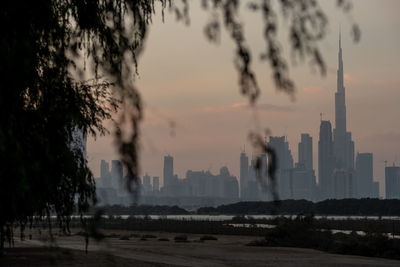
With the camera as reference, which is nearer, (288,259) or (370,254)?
(288,259)

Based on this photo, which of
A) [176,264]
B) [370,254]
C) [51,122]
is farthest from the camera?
[370,254]

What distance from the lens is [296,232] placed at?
5878 centimetres

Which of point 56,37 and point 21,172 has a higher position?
point 56,37

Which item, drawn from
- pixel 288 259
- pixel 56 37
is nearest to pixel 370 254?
pixel 288 259

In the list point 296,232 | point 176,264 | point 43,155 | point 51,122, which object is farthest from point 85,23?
point 296,232

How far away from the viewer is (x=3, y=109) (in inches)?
172

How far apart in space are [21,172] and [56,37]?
6.58ft

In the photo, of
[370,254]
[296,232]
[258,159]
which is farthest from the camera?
[296,232]

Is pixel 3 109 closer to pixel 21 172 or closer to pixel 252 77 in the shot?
pixel 21 172

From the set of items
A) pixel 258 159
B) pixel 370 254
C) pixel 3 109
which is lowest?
pixel 370 254

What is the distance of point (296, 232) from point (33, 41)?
54736 mm

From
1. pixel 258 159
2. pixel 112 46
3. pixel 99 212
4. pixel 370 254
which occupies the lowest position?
pixel 370 254

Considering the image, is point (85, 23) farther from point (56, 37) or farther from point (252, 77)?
point (252, 77)

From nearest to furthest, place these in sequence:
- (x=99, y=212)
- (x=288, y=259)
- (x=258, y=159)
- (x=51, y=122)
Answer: (x=99, y=212)
(x=258, y=159)
(x=51, y=122)
(x=288, y=259)
